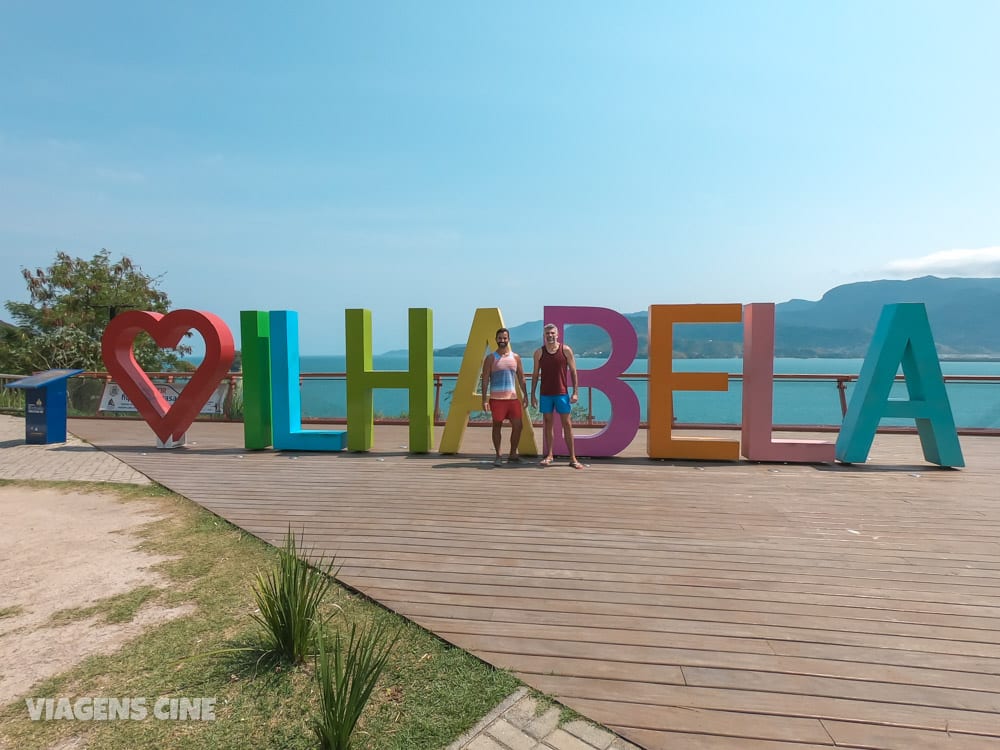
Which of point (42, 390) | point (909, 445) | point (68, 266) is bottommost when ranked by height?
point (909, 445)

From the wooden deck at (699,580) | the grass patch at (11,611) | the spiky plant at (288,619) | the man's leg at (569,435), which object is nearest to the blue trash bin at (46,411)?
the wooden deck at (699,580)

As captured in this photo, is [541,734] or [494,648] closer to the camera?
[541,734]

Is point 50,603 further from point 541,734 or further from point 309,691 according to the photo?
point 541,734

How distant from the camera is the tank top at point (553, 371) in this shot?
7.30 meters

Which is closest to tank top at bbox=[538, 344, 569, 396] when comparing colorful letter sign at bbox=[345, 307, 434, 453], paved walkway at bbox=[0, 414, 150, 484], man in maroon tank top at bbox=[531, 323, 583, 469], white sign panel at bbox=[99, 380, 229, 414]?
man in maroon tank top at bbox=[531, 323, 583, 469]

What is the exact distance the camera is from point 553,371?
7320 millimetres

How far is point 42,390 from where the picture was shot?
938 centimetres

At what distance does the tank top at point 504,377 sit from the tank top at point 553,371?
0.39 meters

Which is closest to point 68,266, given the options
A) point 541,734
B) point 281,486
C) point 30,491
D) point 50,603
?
point 30,491

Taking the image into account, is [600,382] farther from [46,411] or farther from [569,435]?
[46,411]

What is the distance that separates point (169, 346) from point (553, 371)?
625cm

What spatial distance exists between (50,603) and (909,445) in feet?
36.9

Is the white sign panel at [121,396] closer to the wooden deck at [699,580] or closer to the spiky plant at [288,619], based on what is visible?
the wooden deck at [699,580]

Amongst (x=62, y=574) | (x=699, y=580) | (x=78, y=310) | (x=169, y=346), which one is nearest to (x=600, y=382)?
(x=699, y=580)
